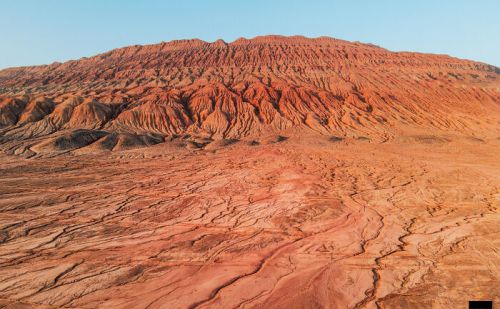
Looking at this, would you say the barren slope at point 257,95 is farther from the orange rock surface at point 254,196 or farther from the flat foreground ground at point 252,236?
the flat foreground ground at point 252,236

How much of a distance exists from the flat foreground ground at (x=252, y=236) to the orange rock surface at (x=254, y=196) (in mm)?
63

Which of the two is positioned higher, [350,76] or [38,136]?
[350,76]

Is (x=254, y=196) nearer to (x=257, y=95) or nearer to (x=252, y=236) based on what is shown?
(x=252, y=236)

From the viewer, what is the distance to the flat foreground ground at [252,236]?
749 centimetres

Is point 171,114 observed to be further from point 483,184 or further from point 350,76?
point 483,184

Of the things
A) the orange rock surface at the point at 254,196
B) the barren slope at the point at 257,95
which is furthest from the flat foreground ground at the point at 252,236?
the barren slope at the point at 257,95

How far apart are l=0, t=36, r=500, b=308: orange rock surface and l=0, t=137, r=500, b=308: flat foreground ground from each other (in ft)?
0.21

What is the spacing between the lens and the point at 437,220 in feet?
38.6

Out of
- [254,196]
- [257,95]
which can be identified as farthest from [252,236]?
[257,95]

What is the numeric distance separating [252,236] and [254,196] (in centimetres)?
458

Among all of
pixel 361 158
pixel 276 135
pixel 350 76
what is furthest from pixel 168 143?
pixel 350 76

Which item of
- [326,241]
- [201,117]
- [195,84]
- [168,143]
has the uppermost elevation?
[195,84]

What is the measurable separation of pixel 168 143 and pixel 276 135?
38.1 feet

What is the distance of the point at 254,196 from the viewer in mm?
15242
